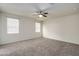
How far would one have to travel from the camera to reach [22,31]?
5828 mm

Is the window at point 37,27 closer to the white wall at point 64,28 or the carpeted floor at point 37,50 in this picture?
the white wall at point 64,28

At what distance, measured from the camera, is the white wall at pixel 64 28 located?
15.6 ft

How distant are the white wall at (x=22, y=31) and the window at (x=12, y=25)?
249mm

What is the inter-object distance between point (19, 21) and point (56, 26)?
361cm

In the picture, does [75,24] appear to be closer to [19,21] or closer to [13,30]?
[19,21]

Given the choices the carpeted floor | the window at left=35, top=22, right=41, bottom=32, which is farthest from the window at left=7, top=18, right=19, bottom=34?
the window at left=35, top=22, right=41, bottom=32

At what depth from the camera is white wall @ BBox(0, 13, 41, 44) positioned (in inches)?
181

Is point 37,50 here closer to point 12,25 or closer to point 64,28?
point 12,25

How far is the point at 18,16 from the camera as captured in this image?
216 inches

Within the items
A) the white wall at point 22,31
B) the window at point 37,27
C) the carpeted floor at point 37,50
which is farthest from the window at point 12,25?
the window at point 37,27

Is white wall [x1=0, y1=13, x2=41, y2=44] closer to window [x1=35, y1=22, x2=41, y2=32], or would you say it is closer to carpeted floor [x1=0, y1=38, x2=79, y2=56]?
window [x1=35, y1=22, x2=41, y2=32]

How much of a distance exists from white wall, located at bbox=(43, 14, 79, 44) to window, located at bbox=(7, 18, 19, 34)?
3.54m

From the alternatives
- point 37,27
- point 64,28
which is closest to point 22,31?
point 37,27

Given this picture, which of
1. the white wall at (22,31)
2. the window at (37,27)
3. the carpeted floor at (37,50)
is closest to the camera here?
the carpeted floor at (37,50)
